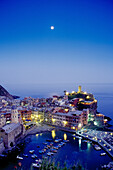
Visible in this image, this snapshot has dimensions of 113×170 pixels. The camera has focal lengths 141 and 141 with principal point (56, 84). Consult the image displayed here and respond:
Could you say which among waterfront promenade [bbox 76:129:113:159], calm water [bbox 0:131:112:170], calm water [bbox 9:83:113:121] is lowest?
calm water [bbox 0:131:112:170]

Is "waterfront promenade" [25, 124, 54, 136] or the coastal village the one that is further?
"waterfront promenade" [25, 124, 54, 136]

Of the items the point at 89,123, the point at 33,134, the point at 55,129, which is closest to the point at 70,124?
the point at 55,129

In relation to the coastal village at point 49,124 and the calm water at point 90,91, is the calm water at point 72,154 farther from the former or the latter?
the calm water at point 90,91

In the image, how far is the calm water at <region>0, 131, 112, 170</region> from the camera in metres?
14.7

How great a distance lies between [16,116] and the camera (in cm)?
2262

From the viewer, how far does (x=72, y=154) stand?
16.5m

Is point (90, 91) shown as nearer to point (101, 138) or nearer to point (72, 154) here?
point (101, 138)

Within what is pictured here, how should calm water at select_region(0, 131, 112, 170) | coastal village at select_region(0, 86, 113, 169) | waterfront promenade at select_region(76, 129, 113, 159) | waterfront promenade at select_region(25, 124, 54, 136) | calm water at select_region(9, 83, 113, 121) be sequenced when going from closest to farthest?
calm water at select_region(0, 131, 112, 170) → waterfront promenade at select_region(76, 129, 113, 159) → coastal village at select_region(0, 86, 113, 169) → waterfront promenade at select_region(25, 124, 54, 136) → calm water at select_region(9, 83, 113, 121)

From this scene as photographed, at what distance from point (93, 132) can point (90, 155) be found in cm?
592

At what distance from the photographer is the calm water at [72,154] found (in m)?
14.7

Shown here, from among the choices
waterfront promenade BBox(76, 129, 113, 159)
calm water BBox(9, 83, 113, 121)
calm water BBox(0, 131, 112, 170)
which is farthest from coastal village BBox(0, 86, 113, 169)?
calm water BBox(9, 83, 113, 121)

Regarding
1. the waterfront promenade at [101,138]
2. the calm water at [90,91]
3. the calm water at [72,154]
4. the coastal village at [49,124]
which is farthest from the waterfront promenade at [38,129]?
the calm water at [90,91]

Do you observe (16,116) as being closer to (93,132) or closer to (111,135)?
(93,132)

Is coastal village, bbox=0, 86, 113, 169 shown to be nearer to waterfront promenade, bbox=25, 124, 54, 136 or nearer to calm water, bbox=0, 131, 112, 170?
waterfront promenade, bbox=25, 124, 54, 136
